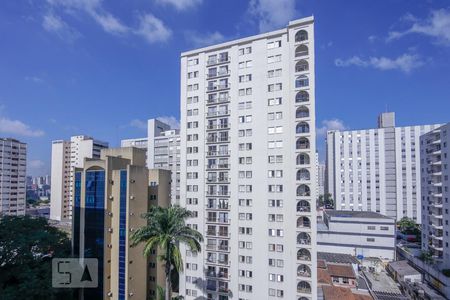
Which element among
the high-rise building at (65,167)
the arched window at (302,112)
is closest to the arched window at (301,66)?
the arched window at (302,112)

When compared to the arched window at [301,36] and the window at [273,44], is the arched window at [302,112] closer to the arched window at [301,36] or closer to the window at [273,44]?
the arched window at [301,36]

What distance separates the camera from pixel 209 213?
37.4 m

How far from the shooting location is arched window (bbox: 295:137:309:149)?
3353 cm

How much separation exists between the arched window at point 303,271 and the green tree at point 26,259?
28.8 metres

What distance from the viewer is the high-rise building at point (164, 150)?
71000 mm

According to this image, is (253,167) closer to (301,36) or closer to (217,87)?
(217,87)

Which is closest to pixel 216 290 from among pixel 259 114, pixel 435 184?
pixel 259 114

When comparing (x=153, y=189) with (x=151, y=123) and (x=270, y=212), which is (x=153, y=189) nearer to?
(x=270, y=212)

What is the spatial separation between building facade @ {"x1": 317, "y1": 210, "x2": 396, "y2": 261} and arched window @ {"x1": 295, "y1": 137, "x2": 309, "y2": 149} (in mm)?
47044

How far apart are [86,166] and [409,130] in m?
105

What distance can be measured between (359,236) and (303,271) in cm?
4485

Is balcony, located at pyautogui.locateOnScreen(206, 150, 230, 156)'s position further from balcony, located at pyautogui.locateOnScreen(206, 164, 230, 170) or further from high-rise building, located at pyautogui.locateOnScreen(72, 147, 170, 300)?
high-rise building, located at pyautogui.locateOnScreen(72, 147, 170, 300)

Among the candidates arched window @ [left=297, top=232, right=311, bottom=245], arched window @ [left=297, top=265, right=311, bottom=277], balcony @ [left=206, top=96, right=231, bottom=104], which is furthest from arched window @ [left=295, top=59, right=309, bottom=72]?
arched window @ [left=297, top=265, right=311, bottom=277]

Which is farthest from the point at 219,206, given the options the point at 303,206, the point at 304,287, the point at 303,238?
the point at 304,287
